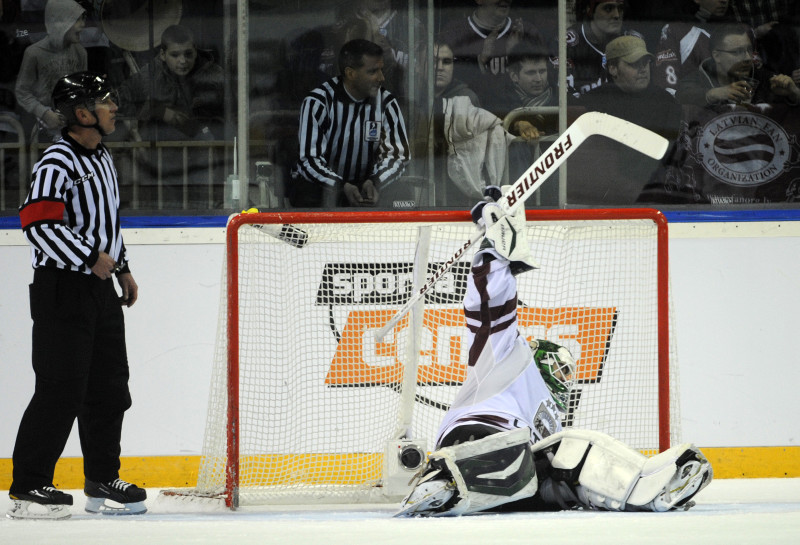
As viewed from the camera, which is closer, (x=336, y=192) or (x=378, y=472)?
(x=378, y=472)

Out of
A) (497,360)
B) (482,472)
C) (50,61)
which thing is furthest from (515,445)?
(50,61)

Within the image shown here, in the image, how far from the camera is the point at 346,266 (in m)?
3.48

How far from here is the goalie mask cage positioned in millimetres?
3238

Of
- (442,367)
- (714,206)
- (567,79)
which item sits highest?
(567,79)

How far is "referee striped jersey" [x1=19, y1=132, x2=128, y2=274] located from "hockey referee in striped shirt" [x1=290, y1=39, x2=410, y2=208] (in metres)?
0.96

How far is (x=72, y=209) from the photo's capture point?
2.92 metres

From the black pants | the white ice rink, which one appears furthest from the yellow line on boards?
the white ice rink

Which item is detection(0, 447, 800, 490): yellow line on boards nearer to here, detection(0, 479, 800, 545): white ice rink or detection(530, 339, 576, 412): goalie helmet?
detection(530, 339, 576, 412): goalie helmet

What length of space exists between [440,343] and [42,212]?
1294 mm

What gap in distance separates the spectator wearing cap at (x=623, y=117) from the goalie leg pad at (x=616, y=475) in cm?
160

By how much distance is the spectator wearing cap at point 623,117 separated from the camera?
3869mm

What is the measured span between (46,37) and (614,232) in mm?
2177

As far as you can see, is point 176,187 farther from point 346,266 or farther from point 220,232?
point 346,266

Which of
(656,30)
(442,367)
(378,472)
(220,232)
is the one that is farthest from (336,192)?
(656,30)
